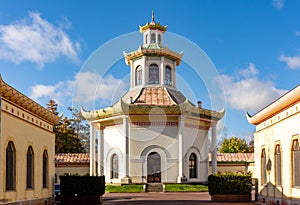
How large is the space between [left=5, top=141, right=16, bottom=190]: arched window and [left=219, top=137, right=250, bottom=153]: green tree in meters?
46.1

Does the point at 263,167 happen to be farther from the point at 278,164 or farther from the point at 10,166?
the point at 10,166

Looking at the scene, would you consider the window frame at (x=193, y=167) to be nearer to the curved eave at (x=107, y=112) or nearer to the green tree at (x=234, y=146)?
the curved eave at (x=107, y=112)

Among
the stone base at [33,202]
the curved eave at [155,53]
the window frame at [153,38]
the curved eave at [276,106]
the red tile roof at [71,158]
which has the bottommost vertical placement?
the stone base at [33,202]

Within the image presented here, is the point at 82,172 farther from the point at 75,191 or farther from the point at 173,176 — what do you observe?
the point at 75,191

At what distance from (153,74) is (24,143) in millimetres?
21655

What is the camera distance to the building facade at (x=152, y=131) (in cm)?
3459

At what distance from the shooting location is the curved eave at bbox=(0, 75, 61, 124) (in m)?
15.2

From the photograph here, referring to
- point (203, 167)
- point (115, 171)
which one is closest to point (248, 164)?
point (203, 167)

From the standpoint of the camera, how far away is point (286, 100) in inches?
696

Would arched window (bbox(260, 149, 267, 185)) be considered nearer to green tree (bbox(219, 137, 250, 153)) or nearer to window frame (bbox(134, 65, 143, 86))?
window frame (bbox(134, 65, 143, 86))

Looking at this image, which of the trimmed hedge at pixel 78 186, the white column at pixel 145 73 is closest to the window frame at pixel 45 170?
the trimmed hedge at pixel 78 186

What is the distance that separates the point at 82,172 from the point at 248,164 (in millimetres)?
15559

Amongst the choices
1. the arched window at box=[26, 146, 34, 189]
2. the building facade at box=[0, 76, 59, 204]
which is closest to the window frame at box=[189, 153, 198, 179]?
the building facade at box=[0, 76, 59, 204]

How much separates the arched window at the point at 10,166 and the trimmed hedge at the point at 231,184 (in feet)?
38.0
